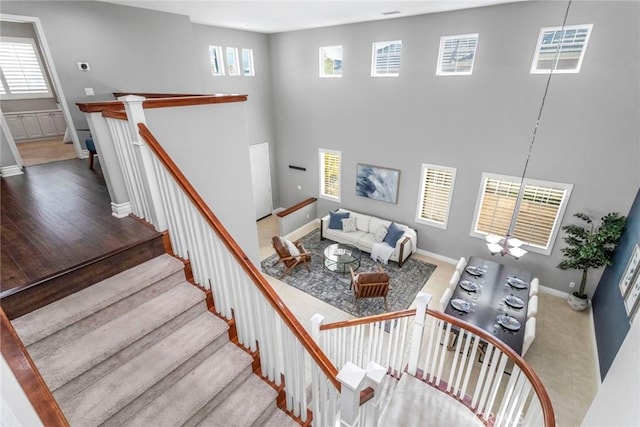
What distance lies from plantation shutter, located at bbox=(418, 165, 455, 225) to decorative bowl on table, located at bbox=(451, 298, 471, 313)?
2.57m

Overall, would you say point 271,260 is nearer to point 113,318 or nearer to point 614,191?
point 113,318

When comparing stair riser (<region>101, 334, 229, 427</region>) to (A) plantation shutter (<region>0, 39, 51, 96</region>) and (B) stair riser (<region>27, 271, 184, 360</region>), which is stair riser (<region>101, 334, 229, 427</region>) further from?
(A) plantation shutter (<region>0, 39, 51, 96</region>)

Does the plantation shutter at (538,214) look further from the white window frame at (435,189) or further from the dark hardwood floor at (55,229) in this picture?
the dark hardwood floor at (55,229)

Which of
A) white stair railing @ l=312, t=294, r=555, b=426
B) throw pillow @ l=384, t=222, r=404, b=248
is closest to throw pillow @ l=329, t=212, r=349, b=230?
throw pillow @ l=384, t=222, r=404, b=248

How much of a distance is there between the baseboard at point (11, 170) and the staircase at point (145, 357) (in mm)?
3631

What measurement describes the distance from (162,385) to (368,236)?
6.02 metres

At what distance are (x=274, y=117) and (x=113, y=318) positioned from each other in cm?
772

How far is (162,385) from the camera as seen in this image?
1.95m

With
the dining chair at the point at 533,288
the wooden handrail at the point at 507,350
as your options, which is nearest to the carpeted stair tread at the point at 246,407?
the wooden handrail at the point at 507,350

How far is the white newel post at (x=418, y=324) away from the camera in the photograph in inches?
110

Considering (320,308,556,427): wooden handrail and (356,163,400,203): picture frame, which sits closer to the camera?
(320,308,556,427): wooden handrail

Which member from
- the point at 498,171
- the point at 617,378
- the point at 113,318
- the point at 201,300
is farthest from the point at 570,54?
the point at 113,318

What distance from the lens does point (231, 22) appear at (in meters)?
6.65

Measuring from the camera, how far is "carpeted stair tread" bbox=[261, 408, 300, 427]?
2156 millimetres
